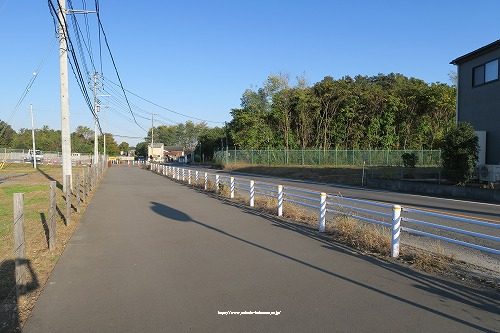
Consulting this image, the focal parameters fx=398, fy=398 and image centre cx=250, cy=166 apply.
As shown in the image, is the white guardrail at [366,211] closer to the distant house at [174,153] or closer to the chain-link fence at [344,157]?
the chain-link fence at [344,157]

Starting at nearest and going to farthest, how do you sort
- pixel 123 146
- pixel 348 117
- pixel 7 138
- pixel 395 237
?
pixel 395 237 < pixel 348 117 < pixel 7 138 < pixel 123 146

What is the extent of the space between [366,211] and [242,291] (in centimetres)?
371

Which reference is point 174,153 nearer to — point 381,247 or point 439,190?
point 439,190

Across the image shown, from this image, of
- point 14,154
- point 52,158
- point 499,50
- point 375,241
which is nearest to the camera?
point 375,241

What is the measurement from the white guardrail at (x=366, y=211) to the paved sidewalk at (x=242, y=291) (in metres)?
0.85

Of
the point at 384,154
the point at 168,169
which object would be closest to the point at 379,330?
the point at 168,169

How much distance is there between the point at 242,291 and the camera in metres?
5.36

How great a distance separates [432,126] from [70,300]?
196ft

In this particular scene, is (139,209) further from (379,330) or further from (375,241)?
(379,330)

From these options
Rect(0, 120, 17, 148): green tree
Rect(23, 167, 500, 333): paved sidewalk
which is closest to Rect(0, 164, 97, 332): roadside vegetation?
Rect(23, 167, 500, 333): paved sidewalk

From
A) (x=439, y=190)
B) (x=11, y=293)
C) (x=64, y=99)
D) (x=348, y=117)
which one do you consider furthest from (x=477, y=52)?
(x=348, y=117)

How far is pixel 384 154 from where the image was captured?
49125 mm

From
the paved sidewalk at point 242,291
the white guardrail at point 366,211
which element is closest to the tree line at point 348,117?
the white guardrail at point 366,211

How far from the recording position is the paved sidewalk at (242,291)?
4.37 meters
